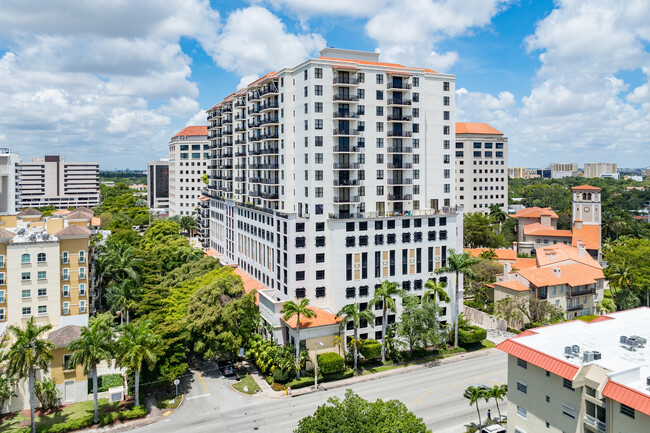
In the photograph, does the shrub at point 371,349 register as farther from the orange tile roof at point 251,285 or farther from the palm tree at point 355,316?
the orange tile roof at point 251,285

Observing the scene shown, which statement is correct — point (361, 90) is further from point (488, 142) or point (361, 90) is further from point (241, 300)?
point (488, 142)

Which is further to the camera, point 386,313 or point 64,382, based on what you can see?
point 386,313

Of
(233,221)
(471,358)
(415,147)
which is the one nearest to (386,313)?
(471,358)

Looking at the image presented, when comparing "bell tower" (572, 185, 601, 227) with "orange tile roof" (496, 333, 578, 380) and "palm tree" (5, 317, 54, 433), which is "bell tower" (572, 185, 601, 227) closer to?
"orange tile roof" (496, 333, 578, 380)

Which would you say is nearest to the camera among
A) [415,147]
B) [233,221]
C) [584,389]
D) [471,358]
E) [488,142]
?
[584,389]

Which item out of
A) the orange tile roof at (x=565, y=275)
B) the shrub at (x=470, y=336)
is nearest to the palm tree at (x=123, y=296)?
the shrub at (x=470, y=336)

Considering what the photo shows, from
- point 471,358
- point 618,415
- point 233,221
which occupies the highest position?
point 233,221

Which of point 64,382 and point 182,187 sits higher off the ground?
point 182,187
